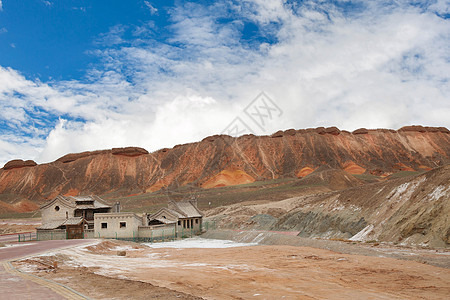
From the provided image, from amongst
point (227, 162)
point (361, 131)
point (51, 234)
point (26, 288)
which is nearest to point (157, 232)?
point (51, 234)

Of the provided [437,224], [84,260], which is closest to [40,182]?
[84,260]

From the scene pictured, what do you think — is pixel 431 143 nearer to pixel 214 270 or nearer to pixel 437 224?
pixel 437 224

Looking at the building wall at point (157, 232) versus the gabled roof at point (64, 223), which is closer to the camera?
the gabled roof at point (64, 223)

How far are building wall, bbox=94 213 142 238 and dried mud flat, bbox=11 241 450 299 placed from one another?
14724mm

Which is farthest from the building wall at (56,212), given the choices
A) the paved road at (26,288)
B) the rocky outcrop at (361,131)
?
the rocky outcrop at (361,131)

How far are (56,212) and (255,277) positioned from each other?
3547 centimetres

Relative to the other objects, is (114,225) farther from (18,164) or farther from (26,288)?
(18,164)

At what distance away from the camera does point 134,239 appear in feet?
141

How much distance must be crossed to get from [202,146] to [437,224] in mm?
122506

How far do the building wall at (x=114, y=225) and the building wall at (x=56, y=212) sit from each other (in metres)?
5.56

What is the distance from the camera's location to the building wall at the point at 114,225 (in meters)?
42.6

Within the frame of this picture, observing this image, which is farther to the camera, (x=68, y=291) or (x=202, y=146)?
(x=202, y=146)

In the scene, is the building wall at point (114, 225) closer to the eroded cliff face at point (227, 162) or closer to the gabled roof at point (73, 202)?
the gabled roof at point (73, 202)

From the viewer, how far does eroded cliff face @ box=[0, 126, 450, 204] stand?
132750 mm
